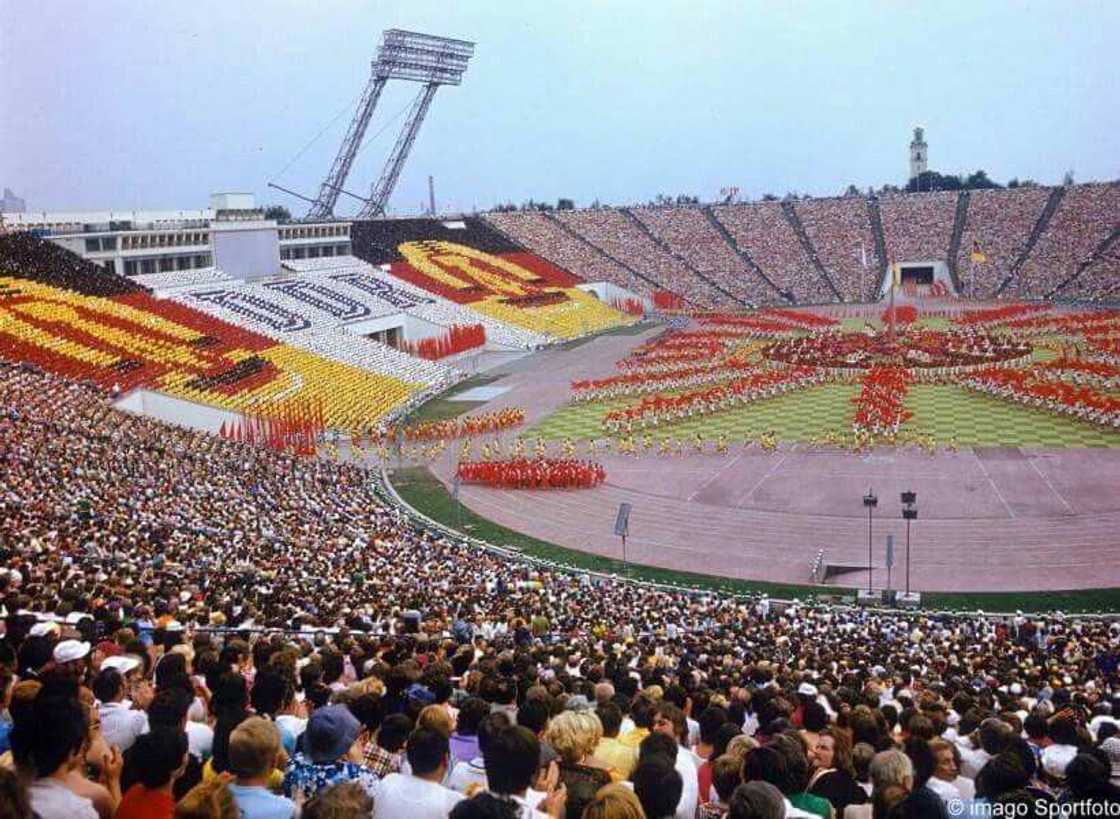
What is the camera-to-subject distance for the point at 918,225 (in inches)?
4614

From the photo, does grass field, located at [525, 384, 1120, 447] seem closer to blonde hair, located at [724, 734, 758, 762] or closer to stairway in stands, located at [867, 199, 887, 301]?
blonde hair, located at [724, 734, 758, 762]

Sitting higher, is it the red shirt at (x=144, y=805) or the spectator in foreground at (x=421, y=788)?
the spectator in foreground at (x=421, y=788)

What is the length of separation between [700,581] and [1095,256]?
91.2 metres

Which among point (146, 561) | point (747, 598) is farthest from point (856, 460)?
point (146, 561)

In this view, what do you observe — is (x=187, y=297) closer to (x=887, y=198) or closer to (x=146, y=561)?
(x=146, y=561)

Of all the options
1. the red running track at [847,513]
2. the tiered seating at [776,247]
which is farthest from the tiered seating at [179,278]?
the tiered seating at [776,247]

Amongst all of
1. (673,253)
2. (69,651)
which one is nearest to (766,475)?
(69,651)

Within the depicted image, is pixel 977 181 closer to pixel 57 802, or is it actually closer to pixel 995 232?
pixel 995 232

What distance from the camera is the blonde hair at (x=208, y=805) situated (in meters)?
4.68

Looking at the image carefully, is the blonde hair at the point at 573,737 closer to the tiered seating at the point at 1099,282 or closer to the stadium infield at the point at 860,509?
the stadium infield at the point at 860,509

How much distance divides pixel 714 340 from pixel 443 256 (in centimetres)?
Answer: 3182

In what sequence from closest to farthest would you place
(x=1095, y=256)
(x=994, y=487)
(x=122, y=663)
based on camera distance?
(x=122, y=663) < (x=994, y=487) < (x=1095, y=256)

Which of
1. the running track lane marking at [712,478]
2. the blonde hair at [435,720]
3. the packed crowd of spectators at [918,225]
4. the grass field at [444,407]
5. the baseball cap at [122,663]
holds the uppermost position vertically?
the packed crowd of spectators at [918,225]

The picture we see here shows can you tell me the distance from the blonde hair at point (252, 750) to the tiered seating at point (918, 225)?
4354 inches
